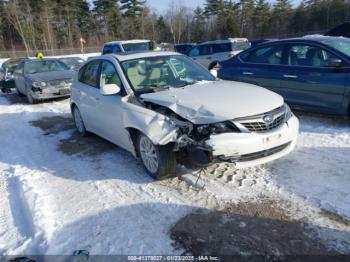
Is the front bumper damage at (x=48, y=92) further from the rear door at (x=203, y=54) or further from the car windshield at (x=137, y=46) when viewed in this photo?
the rear door at (x=203, y=54)

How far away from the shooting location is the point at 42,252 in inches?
130

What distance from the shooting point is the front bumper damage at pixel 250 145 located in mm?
3926

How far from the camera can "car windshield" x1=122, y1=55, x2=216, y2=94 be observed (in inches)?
201

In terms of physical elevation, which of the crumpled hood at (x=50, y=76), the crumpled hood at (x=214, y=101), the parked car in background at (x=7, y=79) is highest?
the crumpled hood at (x=214, y=101)

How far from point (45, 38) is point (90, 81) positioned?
55.3 metres

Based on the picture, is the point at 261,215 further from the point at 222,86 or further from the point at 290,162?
the point at 222,86

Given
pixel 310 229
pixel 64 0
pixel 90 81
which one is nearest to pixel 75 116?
pixel 90 81

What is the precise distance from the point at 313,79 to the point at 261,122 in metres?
2.89

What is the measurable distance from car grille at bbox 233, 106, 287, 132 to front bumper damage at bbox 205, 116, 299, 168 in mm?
62

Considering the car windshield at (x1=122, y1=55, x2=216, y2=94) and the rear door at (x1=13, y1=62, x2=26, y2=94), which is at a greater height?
the car windshield at (x1=122, y1=55, x2=216, y2=94)

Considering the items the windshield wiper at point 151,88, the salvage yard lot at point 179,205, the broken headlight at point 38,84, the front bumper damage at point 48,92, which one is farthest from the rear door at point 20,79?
the windshield wiper at point 151,88

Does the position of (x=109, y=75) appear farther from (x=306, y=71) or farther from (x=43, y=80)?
(x=43, y=80)

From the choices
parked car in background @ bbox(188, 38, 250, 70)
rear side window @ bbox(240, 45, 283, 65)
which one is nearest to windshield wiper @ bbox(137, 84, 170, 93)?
rear side window @ bbox(240, 45, 283, 65)

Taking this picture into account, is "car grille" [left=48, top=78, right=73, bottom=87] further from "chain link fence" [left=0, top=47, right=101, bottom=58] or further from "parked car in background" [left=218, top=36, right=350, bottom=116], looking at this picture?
"chain link fence" [left=0, top=47, right=101, bottom=58]
